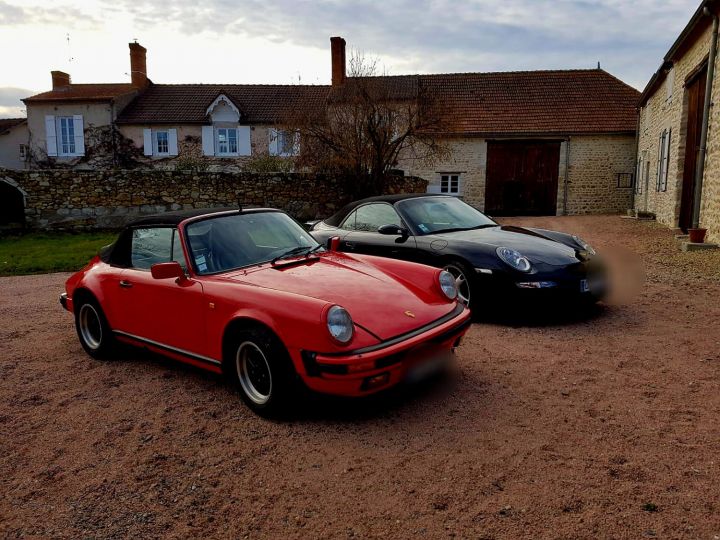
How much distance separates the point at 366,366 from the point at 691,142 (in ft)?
44.9

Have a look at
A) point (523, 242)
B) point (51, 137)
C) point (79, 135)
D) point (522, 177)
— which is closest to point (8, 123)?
point (51, 137)

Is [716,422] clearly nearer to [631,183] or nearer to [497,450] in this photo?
[497,450]

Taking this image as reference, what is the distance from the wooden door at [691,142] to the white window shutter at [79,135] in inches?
1078

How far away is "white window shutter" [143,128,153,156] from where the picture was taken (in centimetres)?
2766

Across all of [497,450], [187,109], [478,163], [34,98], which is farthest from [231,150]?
[497,450]

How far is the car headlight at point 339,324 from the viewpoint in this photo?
3.10 metres

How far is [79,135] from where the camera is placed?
28.2 meters

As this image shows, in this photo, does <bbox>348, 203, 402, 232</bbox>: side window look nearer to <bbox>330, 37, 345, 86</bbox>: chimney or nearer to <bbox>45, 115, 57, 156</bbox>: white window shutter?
<bbox>330, 37, 345, 86</bbox>: chimney

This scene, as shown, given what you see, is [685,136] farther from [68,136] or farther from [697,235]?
[68,136]

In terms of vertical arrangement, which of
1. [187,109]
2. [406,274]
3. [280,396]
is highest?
[187,109]

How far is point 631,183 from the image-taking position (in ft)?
75.5

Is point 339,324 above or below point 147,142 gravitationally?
below

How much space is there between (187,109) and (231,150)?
333cm

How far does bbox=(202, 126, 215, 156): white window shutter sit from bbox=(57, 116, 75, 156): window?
→ 720 cm
